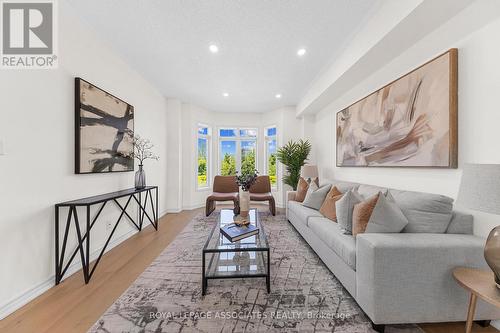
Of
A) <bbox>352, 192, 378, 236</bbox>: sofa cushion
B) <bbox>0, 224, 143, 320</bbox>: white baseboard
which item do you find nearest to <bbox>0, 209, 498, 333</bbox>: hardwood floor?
<bbox>0, 224, 143, 320</bbox>: white baseboard

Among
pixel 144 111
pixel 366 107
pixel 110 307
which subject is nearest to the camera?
pixel 110 307

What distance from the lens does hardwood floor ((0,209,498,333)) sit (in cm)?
149

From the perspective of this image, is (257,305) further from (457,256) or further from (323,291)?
(457,256)

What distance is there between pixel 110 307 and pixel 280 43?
10.8 feet

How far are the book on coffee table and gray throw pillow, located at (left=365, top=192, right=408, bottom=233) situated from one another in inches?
43.2

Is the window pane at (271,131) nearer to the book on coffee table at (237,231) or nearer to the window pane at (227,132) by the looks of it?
the window pane at (227,132)

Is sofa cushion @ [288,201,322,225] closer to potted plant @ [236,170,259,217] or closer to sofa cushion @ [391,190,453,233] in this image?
potted plant @ [236,170,259,217]

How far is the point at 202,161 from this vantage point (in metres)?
5.98

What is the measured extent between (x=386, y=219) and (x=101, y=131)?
10.6ft

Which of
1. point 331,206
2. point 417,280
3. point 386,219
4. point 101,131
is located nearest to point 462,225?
point 386,219

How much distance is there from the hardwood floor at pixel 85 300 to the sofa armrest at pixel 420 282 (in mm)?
164

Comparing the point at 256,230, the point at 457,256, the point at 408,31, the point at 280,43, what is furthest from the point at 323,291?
the point at 280,43

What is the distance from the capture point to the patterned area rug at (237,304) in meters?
1.49

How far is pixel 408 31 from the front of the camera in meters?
1.92
